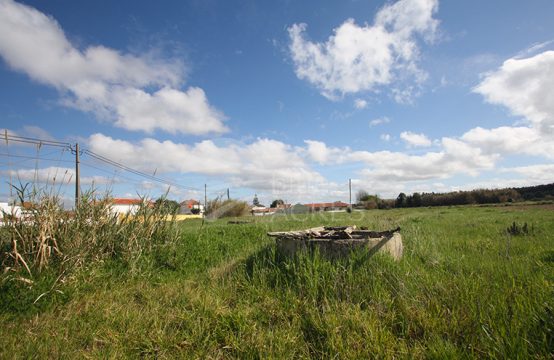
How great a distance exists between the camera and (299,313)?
161 inches

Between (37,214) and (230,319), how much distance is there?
3.82 m

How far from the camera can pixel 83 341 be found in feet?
11.8

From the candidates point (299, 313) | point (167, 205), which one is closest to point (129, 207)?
point (167, 205)

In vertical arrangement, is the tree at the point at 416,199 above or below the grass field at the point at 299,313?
above

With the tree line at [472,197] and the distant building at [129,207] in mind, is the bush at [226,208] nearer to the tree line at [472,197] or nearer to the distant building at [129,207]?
the distant building at [129,207]

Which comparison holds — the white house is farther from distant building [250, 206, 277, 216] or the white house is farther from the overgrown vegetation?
distant building [250, 206, 277, 216]

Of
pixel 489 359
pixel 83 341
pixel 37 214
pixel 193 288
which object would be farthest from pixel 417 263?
pixel 37 214

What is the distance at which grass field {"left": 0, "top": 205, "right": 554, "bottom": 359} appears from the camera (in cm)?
307

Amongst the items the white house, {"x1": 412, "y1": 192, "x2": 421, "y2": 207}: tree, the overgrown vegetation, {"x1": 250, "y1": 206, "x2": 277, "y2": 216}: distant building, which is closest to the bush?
{"x1": 250, "y1": 206, "x2": 277, "y2": 216}: distant building

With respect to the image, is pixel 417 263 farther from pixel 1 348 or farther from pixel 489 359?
pixel 1 348

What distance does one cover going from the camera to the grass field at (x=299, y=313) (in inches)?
121

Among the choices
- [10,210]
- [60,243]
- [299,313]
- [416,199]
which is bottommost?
[299,313]

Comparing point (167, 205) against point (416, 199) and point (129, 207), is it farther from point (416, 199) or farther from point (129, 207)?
point (416, 199)

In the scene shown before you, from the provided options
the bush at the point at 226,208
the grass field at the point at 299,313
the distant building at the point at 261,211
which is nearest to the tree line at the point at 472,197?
the distant building at the point at 261,211
